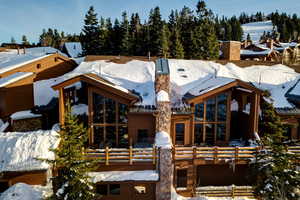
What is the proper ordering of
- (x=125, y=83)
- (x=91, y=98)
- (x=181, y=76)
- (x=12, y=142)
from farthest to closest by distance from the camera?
(x=181, y=76), (x=125, y=83), (x=91, y=98), (x=12, y=142)

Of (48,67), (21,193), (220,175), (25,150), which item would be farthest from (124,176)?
(48,67)

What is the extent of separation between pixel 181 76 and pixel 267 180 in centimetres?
963

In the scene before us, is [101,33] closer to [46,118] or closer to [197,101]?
[46,118]

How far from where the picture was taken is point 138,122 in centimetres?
1366

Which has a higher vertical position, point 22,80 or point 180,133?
point 22,80

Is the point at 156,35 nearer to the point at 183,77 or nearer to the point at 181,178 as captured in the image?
the point at 183,77

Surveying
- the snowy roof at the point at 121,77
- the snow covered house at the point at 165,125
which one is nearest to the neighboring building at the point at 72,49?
the snowy roof at the point at 121,77

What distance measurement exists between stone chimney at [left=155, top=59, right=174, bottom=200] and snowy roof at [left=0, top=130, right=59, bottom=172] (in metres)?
5.42

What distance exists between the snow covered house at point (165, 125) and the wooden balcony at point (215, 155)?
5 cm

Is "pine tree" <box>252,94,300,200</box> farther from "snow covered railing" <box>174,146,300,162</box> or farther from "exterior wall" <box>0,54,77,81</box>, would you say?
"exterior wall" <box>0,54,77,81</box>

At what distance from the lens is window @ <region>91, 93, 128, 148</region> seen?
13.8 metres

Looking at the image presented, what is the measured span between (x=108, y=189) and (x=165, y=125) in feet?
14.9

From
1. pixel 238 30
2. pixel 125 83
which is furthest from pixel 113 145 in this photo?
pixel 238 30

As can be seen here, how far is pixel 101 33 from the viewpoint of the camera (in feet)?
135
